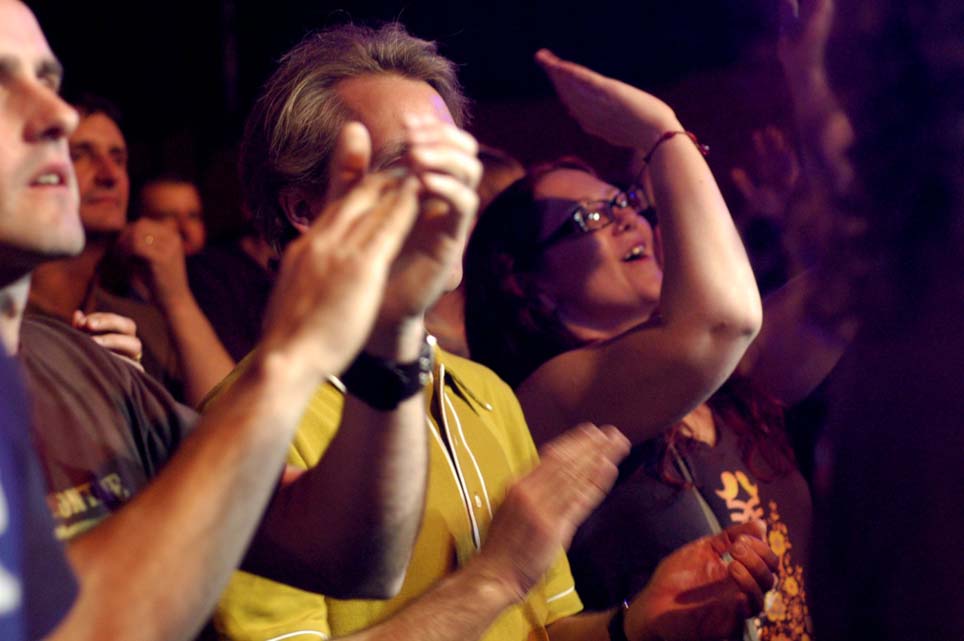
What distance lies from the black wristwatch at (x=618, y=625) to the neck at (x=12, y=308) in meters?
0.90

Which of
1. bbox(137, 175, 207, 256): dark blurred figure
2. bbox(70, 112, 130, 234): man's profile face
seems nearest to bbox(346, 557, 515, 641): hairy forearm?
bbox(70, 112, 130, 234): man's profile face

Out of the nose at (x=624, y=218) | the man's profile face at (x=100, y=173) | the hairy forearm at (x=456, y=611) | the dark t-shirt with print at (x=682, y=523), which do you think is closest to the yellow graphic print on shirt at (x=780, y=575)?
the dark t-shirt with print at (x=682, y=523)

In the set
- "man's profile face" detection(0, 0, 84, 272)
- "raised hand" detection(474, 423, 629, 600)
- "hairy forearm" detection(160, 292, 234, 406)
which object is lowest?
"hairy forearm" detection(160, 292, 234, 406)

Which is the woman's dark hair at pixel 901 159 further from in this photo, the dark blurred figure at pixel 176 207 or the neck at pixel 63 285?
the dark blurred figure at pixel 176 207

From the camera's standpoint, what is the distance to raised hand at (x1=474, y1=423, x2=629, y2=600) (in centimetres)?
119

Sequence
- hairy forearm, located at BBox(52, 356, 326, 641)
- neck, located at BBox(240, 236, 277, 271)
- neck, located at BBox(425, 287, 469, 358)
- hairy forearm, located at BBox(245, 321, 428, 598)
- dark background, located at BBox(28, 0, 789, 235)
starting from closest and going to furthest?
hairy forearm, located at BBox(52, 356, 326, 641) → hairy forearm, located at BBox(245, 321, 428, 598) → neck, located at BBox(425, 287, 469, 358) → neck, located at BBox(240, 236, 277, 271) → dark background, located at BBox(28, 0, 789, 235)

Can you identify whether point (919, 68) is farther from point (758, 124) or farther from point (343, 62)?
point (758, 124)

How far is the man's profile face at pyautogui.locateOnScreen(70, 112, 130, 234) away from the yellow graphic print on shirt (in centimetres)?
148

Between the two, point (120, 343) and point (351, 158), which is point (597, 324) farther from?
point (351, 158)

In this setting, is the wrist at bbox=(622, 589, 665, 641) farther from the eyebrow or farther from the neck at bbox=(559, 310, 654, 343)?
the eyebrow

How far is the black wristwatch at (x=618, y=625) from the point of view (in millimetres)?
1553

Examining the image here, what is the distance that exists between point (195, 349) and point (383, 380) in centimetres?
128

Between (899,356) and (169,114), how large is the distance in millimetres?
2748

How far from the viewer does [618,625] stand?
1.56 metres
